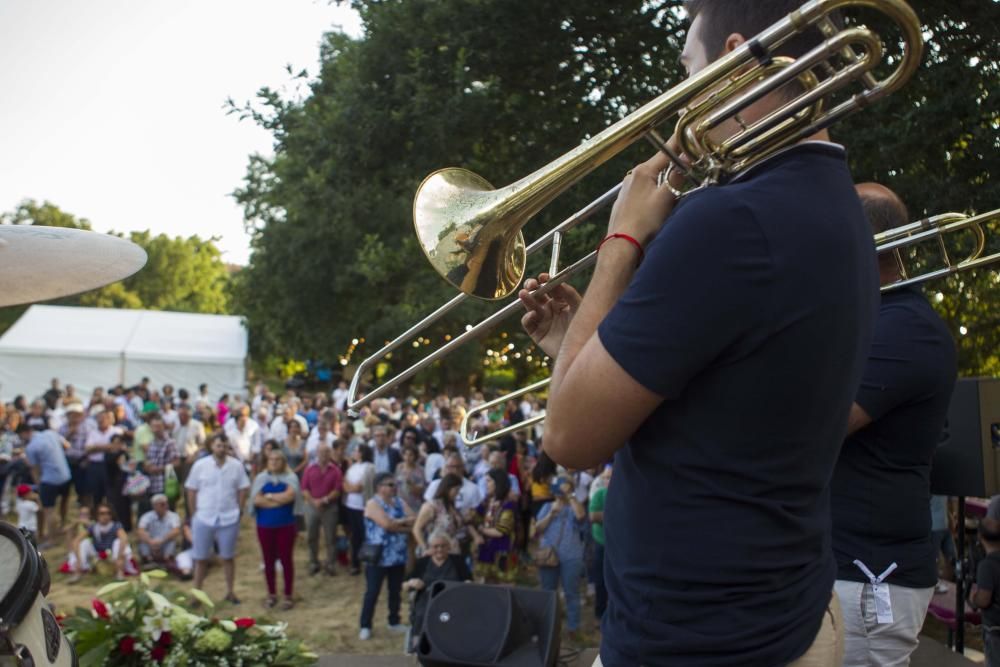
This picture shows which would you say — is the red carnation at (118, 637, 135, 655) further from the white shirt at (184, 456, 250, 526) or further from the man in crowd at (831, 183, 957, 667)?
the white shirt at (184, 456, 250, 526)

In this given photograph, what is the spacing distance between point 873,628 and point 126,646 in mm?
3748

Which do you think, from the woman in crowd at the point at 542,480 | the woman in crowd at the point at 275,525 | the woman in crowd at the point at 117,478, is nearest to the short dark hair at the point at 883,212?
the woman in crowd at the point at 542,480

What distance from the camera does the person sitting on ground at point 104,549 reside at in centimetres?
1045

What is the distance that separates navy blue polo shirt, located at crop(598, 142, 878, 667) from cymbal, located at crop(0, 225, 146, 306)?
1883 millimetres

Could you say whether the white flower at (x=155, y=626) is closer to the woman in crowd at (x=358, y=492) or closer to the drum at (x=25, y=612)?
the drum at (x=25, y=612)

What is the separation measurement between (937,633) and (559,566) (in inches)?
139

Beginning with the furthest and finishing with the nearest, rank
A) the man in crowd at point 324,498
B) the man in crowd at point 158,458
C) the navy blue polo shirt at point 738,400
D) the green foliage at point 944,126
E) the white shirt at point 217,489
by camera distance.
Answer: the man in crowd at point 158,458 < the man in crowd at point 324,498 < the white shirt at point 217,489 < the green foliage at point 944,126 < the navy blue polo shirt at point 738,400

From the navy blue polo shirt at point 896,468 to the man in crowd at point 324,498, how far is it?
8.83 metres

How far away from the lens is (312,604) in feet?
31.9

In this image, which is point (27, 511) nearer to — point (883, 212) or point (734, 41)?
point (883, 212)

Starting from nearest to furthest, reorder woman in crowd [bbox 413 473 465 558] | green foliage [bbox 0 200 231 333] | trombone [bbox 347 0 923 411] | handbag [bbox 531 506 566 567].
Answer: trombone [bbox 347 0 923 411] → woman in crowd [bbox 413 473 465 558] → handbag [bbox 531 506 566 567] → green foliage [bbox 0 200 231 333]

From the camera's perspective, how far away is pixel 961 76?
553cm

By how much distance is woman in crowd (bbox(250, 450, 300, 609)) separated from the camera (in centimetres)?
952

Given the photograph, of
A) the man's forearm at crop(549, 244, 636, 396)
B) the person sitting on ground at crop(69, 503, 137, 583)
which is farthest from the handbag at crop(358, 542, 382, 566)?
the man's forearm at crop(549, 244, 636, 396)
